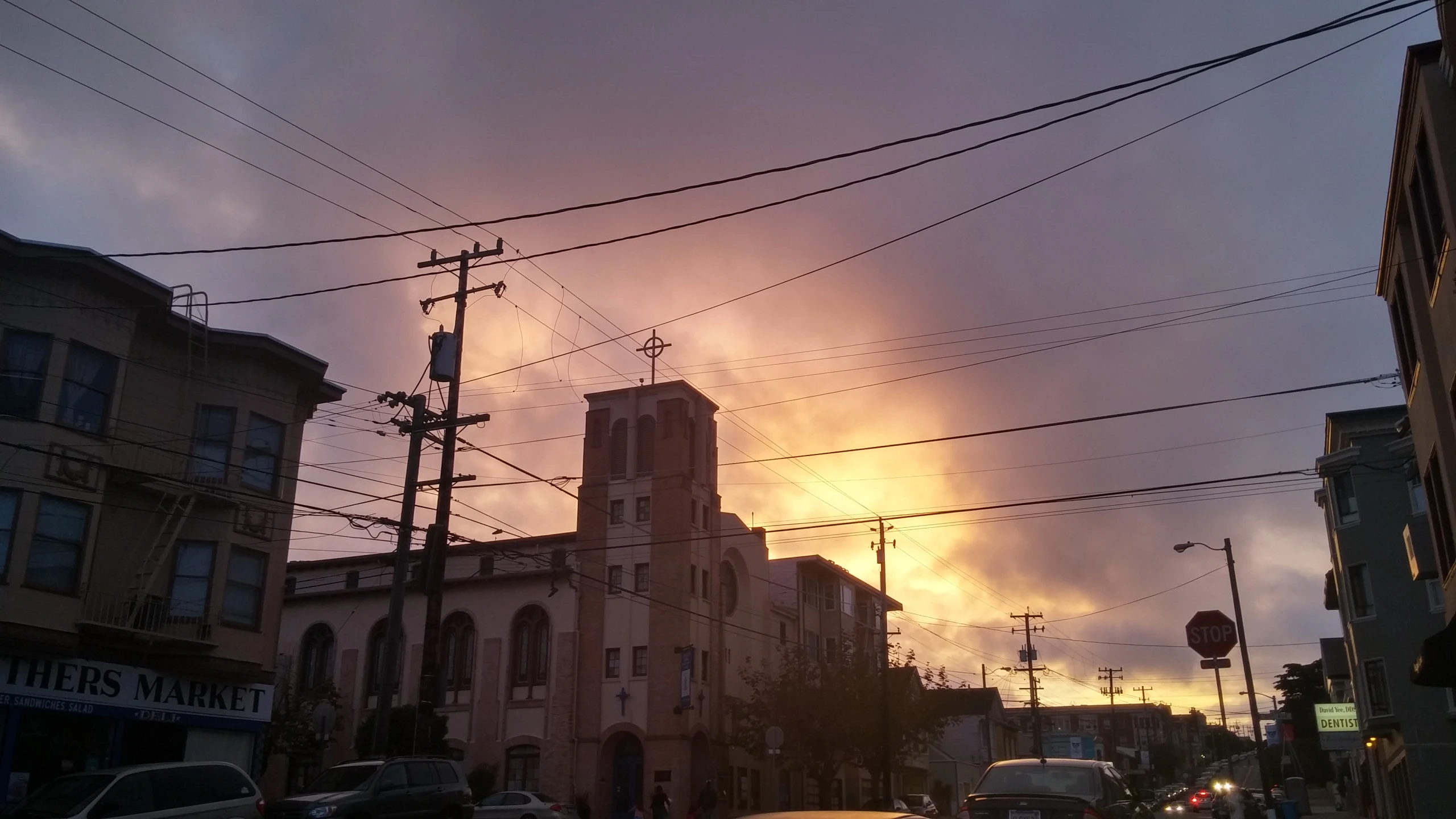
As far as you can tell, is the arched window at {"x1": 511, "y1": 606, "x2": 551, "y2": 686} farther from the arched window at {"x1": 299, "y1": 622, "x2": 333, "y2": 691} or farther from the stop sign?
the stop sign

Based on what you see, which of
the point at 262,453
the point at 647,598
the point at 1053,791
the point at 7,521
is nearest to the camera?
the point at 1053,791

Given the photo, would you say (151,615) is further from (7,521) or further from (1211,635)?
(1211,635)

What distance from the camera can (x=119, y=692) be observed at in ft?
76.3

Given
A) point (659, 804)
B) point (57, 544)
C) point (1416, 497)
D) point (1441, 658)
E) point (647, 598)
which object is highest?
point (1416, 497)

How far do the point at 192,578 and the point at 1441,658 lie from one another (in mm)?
25202

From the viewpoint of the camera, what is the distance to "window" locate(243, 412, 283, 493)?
2658cm

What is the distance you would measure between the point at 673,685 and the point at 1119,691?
85953 millimetres

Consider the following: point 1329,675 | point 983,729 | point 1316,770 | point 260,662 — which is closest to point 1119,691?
point 1316,770

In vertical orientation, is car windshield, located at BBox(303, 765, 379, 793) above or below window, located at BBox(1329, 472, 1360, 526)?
below

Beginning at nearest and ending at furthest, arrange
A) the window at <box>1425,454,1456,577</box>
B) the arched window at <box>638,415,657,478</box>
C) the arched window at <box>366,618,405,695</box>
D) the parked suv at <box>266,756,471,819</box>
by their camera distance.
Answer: the parked suv at <box>266,756,471,819</box> → the window at <box>1425,454,1456,577</box> → the arched window at <box>638,415,657,478</box> → the arched window at <box>366,618,405,695</box>

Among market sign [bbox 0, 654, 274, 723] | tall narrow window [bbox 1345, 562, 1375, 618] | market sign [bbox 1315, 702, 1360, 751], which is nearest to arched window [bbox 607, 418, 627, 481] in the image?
market sign [bbox 0, 654, 274, 723]

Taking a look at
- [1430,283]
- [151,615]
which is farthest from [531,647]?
[1430,283]

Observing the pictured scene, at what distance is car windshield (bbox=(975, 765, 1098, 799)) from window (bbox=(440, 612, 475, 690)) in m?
35.5

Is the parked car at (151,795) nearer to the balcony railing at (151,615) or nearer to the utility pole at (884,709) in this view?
the balcony railing at (151,615)
